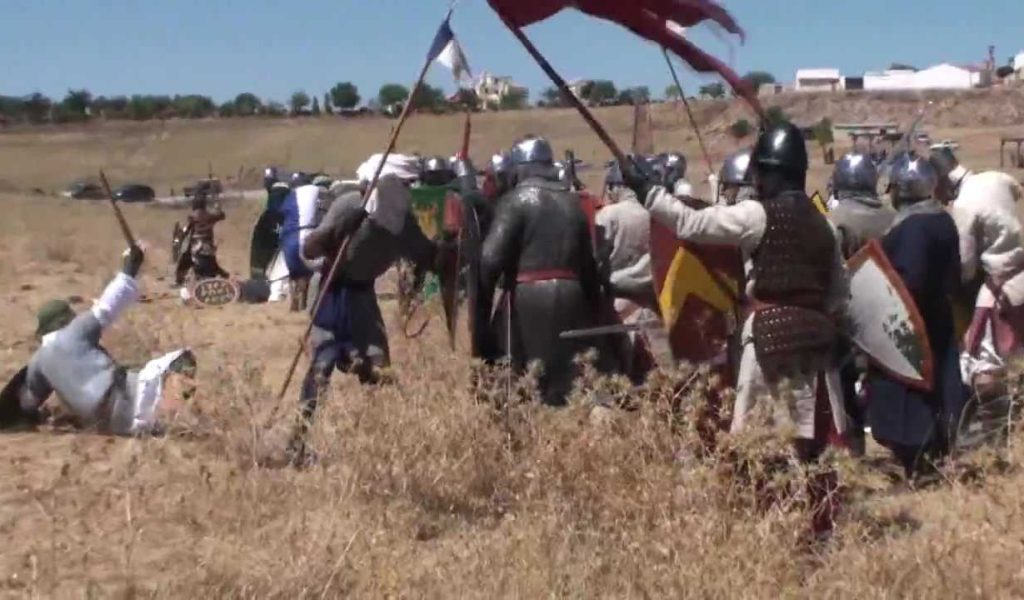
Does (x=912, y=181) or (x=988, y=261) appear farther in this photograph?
(x=988, y=261)

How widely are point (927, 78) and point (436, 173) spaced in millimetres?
78746

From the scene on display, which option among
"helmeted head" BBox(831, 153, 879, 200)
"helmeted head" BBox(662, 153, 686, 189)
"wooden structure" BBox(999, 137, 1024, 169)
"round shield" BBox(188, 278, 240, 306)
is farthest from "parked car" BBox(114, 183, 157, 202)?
"helmeted head" BBox(831, 153, 879, 200)

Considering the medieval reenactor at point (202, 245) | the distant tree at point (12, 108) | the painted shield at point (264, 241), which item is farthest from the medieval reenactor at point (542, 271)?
the distant tree at point (12, 108)

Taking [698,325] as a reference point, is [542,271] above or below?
above

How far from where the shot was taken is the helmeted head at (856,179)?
768 cm

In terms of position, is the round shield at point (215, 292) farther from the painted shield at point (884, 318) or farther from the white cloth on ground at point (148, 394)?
the painted shield at point (884, 318)

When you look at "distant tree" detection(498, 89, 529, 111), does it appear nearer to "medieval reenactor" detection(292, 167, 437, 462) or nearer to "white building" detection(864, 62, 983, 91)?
"medieval reenactor" detection(292, 167, 437, 462)

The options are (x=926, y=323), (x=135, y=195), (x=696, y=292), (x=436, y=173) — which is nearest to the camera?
(x=696, y=292)

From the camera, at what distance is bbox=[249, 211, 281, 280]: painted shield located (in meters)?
14.2

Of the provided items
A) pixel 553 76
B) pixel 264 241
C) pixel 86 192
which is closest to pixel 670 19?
pixel 553 76

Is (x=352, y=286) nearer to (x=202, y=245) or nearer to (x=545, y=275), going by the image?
(x=545, y=275)

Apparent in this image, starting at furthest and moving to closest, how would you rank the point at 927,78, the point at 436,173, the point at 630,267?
the point at 927,78
the point at 436,173
the point at 630,267

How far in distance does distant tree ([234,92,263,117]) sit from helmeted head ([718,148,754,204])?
3342 inches

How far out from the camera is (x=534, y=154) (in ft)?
23.0
